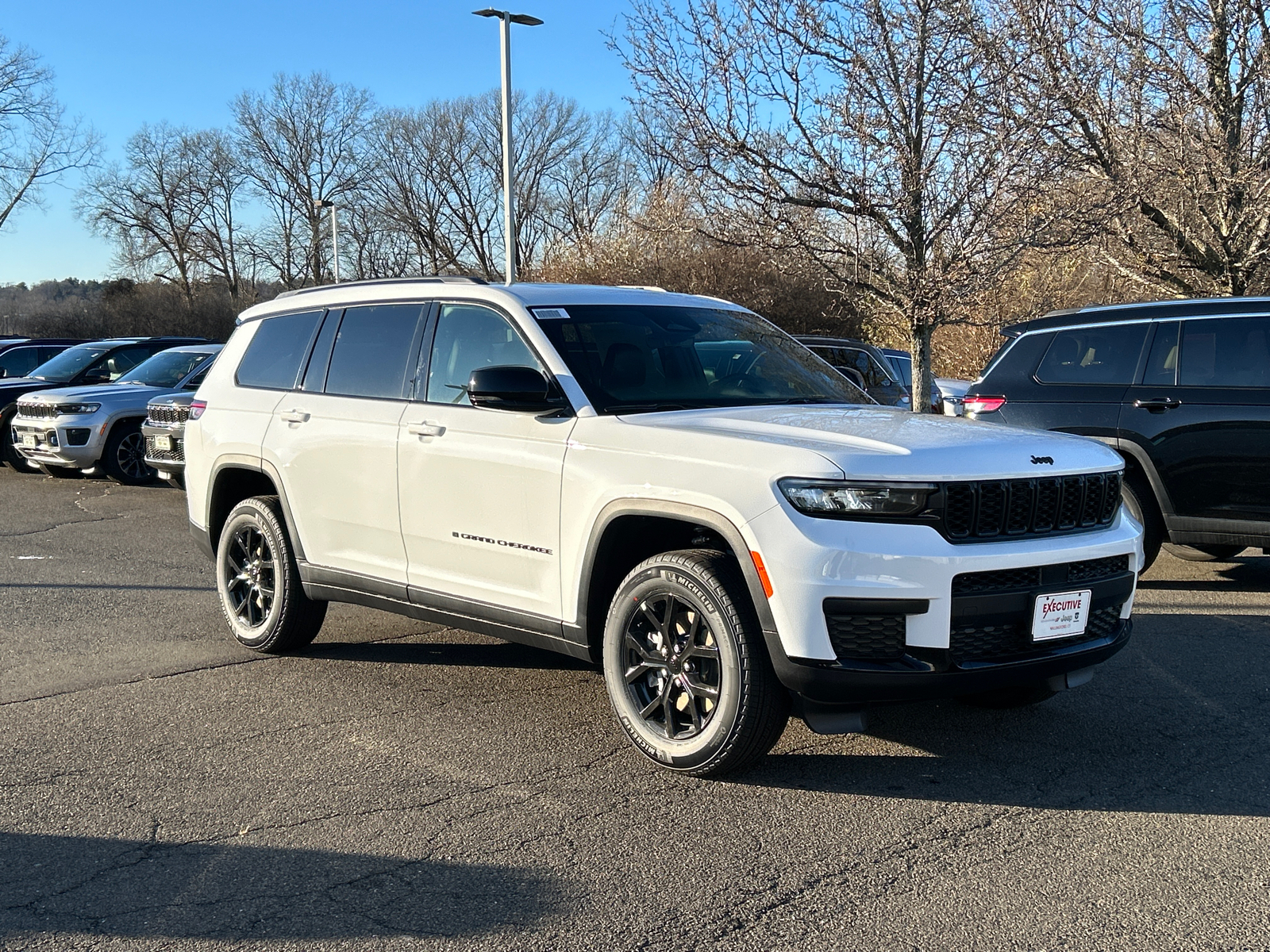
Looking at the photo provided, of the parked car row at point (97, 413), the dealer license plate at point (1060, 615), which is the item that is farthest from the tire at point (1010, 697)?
the parked car row at point (97, 413)

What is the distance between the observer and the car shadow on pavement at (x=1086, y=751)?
442cm

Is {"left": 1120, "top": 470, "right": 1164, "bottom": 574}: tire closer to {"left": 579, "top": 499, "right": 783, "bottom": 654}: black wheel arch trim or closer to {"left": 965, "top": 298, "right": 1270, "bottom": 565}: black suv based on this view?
{"left": 965, "top": 298, "right": 1270, "bottom": 565}: black suv

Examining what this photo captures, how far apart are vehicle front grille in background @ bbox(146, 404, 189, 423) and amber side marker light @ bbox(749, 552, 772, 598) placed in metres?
9.70

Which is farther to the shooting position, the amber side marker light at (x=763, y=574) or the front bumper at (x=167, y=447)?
the front bumper at (x=167, y=447)

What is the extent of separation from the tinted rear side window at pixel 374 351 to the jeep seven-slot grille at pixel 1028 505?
272cm

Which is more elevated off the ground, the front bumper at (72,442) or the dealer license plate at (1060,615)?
the dealer license plate at (1060,615)

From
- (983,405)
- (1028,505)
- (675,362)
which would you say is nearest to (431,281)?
→ (675,362)

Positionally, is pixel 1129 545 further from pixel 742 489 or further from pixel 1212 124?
pixel 1212 124

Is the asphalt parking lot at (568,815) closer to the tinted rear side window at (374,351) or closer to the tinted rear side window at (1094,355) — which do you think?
the tinted rear side window at (374,351)

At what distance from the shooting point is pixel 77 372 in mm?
17156

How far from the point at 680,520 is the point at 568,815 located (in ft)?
3.69

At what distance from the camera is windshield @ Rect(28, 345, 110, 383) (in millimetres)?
17203

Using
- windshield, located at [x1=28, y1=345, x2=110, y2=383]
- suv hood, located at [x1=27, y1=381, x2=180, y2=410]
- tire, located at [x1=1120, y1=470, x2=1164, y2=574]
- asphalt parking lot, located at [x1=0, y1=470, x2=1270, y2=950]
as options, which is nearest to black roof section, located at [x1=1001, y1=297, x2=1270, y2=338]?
tire, located at [x1=1120, y1=470, x2=1164, y2=574]

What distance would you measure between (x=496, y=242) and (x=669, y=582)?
53.5 metres
